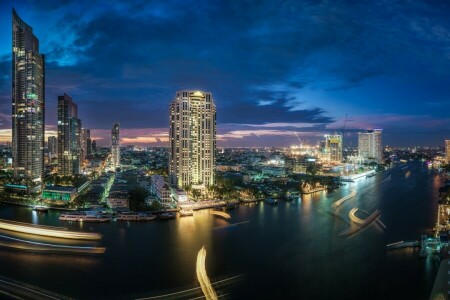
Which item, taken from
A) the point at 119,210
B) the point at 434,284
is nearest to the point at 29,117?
the point at 119,210

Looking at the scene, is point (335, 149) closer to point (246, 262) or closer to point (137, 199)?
point (137, 199)

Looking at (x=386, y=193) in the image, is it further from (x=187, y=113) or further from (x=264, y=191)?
(x=187, y=113)

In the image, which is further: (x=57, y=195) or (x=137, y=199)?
(x=57, y=195)

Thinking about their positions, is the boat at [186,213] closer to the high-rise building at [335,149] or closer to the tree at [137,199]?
the tree at [137,199]

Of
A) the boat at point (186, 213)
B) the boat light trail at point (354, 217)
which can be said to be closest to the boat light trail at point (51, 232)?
the boat at point (186, 213)

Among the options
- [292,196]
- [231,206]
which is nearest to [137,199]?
[231,206]

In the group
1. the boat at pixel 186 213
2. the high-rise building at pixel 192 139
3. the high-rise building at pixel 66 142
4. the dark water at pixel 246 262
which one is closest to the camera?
the dark water at pixel 246 262

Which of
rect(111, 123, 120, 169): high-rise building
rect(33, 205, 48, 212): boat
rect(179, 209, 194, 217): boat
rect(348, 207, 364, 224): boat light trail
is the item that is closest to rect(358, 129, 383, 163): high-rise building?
rect(111, 123, 120, 169): high-rise building
